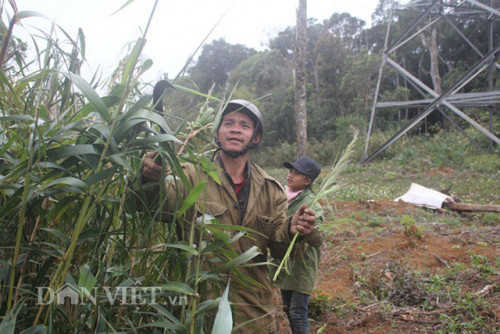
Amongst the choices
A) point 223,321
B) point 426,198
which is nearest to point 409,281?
point 223,321

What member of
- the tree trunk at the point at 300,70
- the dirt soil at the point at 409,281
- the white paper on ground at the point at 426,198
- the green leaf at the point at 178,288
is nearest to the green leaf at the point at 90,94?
the green leaf at the point at 178,288

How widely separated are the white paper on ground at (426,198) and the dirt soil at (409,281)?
1.16m

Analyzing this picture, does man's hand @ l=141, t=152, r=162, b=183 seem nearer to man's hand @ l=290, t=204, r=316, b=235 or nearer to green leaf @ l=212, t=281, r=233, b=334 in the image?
green leaf @ l=212, t=281, r=233, b=334

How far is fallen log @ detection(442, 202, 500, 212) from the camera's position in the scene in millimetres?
6532

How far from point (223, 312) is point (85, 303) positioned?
12.2 inches

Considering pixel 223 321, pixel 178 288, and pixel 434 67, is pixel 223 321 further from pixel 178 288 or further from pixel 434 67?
pixel 434 67

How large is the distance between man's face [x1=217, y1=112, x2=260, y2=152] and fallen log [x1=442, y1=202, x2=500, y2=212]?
6149mm

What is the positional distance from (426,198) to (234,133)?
266 inches

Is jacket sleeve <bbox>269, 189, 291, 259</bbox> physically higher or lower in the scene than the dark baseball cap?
lower

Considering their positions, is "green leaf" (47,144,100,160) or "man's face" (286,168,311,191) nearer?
"green leaf" (47,144,100,160)

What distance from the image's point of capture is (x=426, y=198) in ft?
25.0

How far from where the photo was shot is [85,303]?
0.83 meters

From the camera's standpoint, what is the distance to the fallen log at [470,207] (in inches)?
257

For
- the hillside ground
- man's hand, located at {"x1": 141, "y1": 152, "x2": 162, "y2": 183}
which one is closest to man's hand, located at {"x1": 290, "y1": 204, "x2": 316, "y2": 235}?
the hillside ground
